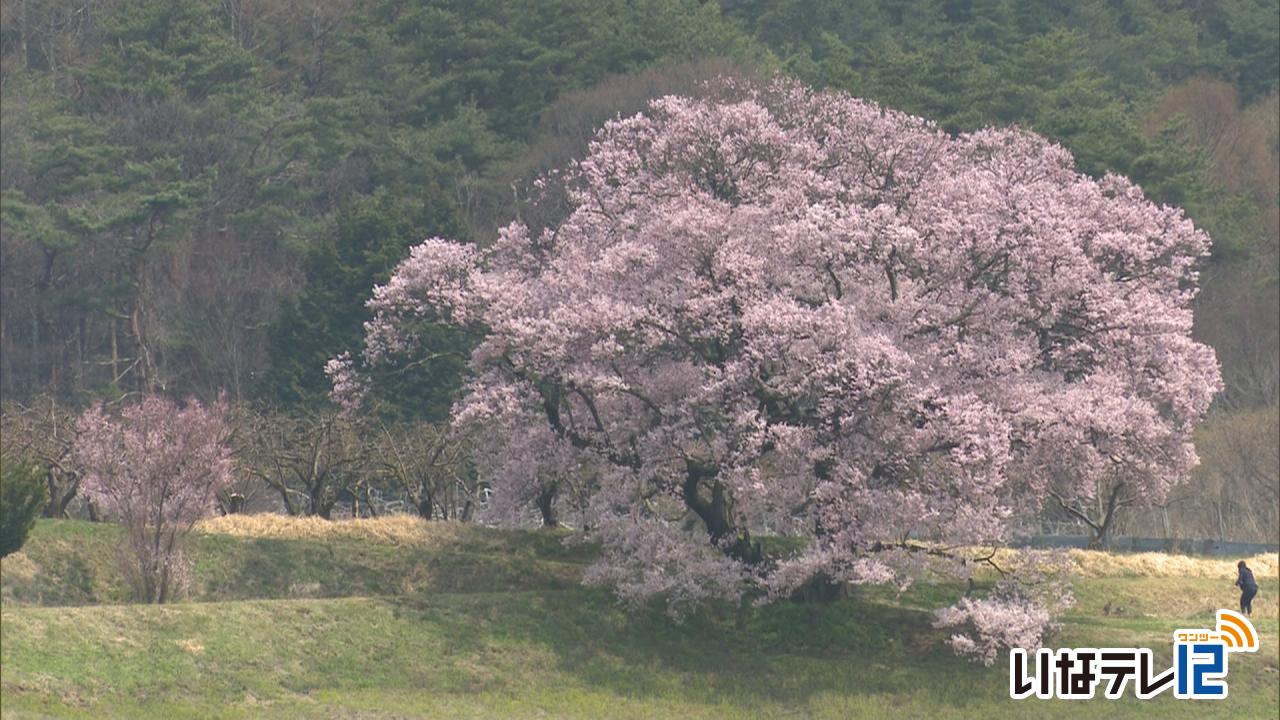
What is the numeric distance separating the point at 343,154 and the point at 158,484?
4276cm

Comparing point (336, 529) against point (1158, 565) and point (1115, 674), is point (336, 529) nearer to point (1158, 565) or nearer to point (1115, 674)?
point (1115, 674)

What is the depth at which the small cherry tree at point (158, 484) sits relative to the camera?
3209cm

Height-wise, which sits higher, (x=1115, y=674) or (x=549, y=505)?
(x=549, y=505)

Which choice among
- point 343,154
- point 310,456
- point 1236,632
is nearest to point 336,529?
point 310,456

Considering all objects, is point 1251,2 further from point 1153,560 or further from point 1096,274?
point 1096,274

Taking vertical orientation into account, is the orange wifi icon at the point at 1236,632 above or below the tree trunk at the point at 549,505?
below

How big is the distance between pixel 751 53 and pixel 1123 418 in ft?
159

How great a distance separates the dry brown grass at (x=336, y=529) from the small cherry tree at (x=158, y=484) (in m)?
4.10

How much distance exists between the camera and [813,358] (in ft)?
112

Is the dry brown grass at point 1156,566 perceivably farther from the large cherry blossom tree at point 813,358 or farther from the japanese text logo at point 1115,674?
the japanese text logo at point 1115,674

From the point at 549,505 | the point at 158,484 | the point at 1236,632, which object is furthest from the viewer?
the point at 549,505

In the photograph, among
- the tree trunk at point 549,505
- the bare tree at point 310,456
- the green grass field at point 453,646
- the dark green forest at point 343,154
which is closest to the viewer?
the green grass field at point 453,646

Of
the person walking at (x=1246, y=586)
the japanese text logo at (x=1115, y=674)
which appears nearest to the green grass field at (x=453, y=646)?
the japanese text logo at (x=1115, y=674)

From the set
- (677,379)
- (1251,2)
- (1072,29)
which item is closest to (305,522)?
(677,379)
